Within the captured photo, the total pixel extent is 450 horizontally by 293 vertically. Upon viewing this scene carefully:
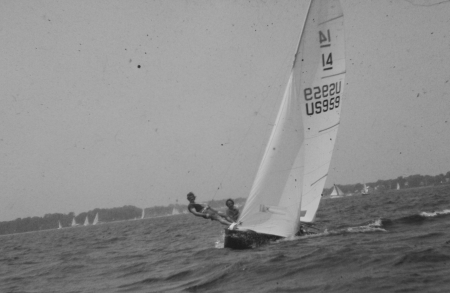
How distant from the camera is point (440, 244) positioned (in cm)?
901

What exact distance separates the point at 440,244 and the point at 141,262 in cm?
723

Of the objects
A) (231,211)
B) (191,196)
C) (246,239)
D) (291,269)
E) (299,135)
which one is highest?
(299,135)

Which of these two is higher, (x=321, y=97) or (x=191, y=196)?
(x=321, y=97)

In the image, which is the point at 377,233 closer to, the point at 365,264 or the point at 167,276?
the point at 365,264

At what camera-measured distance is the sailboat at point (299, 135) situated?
1164cm

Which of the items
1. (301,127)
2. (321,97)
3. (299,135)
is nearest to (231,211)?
(299,135)

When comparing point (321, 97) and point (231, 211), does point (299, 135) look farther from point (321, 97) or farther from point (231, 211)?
point (231, 211)

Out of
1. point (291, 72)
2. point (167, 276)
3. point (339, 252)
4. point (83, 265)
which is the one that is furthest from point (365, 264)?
point (83, 265)

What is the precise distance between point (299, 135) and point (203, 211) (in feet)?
12.5

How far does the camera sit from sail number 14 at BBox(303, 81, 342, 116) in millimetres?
12062

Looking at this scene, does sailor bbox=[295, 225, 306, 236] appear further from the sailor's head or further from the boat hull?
the sailor's head

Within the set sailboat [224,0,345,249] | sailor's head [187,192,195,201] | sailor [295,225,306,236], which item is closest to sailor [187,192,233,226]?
sailor's head [187,192,195,201]

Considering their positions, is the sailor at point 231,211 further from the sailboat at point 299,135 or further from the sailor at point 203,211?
the sailboat at point 299,135

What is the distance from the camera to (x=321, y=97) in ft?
40.0
